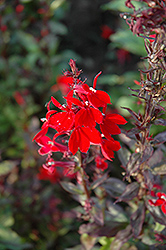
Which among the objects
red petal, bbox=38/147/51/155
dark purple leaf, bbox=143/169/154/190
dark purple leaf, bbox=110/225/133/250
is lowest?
dark purple leaf, bbox=110/225/133/250

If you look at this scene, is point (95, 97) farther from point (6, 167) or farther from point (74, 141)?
point (6, 167)

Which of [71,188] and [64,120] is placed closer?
[64,120]

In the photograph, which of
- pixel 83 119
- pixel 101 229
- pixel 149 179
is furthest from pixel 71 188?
pixel 83 119

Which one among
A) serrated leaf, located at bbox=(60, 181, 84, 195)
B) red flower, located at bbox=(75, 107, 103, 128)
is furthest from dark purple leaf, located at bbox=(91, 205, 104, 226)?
red flower, located at bbox=(75, 107, 103, 128)

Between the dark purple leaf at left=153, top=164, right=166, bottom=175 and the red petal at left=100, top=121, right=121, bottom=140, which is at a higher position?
the red petal at left=100, top=121, right=121, bottom=140

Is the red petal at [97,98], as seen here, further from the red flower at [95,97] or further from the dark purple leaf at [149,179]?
the dark purple leaf at [149,179]

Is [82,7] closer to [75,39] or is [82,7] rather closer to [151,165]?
[75,39]

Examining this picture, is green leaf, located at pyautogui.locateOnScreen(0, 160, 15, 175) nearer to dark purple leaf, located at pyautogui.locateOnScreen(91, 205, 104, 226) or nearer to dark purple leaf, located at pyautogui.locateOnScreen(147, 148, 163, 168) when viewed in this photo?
dark purple leaf, located at pyautogui.locateOnScreen(91, 205, 104, 226)
